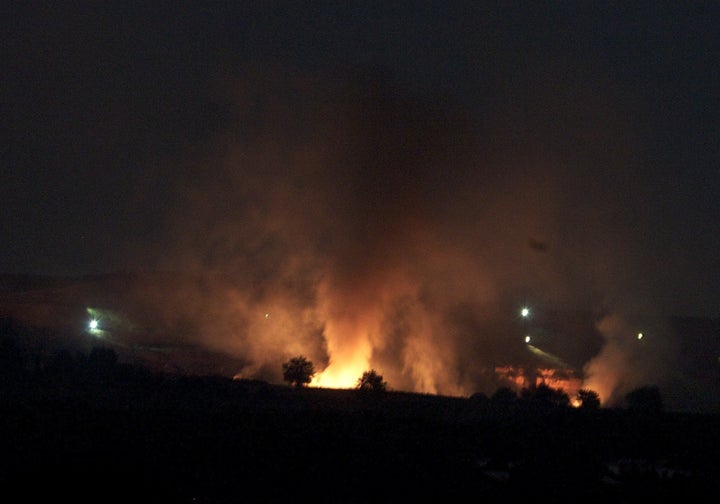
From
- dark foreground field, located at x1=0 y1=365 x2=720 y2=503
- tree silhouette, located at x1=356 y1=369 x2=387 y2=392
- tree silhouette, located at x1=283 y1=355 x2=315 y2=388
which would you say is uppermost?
tree silhouette, located at x1=283 y1=355 x2=315 y2=388

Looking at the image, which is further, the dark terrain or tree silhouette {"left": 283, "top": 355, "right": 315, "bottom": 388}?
tree silhouette {"left": 283, "top": 355, "right": 315, "bottom": 388}

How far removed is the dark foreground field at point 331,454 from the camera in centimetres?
2341

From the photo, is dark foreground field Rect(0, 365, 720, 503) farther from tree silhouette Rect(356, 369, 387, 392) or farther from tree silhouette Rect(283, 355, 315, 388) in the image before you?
tree silhouette Rect(283, 355, 315, 388)

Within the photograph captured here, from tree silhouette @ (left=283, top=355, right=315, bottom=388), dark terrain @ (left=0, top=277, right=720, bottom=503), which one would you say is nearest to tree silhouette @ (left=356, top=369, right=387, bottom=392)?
tree silhouette @ (left=283, top=355, right=315, bottom=388)

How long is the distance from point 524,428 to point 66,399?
18236 millimetres

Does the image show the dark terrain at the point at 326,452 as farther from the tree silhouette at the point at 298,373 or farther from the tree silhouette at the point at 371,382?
the tree silhouette at the point at 298,373

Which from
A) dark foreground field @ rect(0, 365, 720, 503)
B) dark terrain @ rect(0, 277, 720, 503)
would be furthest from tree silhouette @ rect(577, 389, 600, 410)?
dark foreground field @ rect(0, 365, 720, 503)

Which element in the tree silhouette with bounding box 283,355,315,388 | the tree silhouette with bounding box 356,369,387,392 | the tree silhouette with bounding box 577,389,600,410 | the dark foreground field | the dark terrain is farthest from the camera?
the tree silhouette with bounding box 283,355,315,388

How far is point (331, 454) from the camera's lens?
28.2 metres

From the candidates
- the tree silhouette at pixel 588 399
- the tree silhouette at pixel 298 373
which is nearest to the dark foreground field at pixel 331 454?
the tree silhouette at pixel 588 399

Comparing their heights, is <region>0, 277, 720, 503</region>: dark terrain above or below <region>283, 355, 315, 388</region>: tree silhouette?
below

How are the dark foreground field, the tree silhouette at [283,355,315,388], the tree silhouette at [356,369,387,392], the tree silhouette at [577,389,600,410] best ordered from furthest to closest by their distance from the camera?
1. the tree silhouette at [283,355,315,388]
2. the tree silhouette at [577,389,600,410]
3. the tree silhouette at [356,369,387,392]
4. the dark foreground field

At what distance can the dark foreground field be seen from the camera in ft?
76.8

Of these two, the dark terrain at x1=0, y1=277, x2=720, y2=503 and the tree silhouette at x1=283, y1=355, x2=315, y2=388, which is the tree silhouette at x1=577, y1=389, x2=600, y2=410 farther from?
the tree silhouette at x1=283, y1=355, x2=315, y2=388
